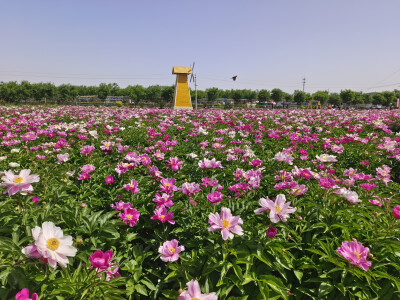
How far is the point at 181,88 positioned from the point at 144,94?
54.8m

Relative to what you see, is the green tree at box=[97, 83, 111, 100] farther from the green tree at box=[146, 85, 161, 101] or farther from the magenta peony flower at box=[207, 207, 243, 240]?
the magenta peony flower at box=[207, 207, 243, 240]

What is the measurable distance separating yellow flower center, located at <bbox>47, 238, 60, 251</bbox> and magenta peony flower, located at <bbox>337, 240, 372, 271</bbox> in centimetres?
163

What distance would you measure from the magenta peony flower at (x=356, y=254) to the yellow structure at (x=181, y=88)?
24.8 meters

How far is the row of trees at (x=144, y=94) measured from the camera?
64312 mm

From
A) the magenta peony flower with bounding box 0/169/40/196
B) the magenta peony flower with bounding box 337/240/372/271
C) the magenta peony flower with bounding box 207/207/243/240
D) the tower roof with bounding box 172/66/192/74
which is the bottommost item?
the magenta peony flower with bounding box 337/240/372/271

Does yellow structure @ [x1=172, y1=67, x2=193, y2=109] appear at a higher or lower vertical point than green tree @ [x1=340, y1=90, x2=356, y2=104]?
lower

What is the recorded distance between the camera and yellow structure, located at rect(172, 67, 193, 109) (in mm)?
25422

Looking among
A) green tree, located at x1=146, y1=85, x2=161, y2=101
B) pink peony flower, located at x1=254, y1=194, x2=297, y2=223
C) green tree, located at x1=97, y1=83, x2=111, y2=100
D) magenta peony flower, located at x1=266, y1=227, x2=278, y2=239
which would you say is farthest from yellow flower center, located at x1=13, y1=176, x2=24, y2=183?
green tree, located at x1=97, y1=83, x2=111, y2=100

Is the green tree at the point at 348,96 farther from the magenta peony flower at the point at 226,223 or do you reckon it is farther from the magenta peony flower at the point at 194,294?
the magenta peony flower at the point at 194,294

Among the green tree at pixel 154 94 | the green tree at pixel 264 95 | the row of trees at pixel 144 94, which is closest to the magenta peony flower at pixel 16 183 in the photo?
the row of trees at pixel 144 94

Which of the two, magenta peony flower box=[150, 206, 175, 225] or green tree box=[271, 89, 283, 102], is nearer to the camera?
magenta peony flower box=[150, 206, 175, 225]

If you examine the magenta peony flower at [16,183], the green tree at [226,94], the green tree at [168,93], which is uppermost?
the green tree at [226,94]

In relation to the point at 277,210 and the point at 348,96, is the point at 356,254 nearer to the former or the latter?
the point at 277,210

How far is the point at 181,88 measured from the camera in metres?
25.7
